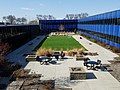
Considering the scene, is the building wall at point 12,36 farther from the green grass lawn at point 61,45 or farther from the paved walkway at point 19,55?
the green grass lawn at point 61,45

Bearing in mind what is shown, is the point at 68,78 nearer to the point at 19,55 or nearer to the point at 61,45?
the point at 19,55

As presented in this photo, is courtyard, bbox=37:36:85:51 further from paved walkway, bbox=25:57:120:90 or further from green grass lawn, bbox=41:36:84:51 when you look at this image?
paved walkway, bbox=25:57:120:90

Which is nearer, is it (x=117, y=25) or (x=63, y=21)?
(x=117, y=25)

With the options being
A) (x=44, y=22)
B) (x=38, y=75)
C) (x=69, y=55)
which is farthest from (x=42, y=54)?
(x=44, y=22)

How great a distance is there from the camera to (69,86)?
21.7m

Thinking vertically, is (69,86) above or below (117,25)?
below

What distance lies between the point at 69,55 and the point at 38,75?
15529mm

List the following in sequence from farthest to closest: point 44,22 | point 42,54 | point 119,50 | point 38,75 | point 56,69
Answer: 1. point 44,22
2. point 119,50
3. point 42,54
4. point 56,69
5. point 38,75

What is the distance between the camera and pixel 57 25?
132 meters

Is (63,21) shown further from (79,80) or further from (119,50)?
(79,80)

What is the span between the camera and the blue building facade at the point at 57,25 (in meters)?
129

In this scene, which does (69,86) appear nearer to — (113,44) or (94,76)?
(94,76)

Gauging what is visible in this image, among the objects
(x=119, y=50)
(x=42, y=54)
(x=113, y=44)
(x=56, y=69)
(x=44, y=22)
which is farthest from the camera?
(x=44, y=22)

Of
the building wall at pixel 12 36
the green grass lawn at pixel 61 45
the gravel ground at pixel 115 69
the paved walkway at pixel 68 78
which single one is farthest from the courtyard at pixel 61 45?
the paved walkway at pixel 68 78
